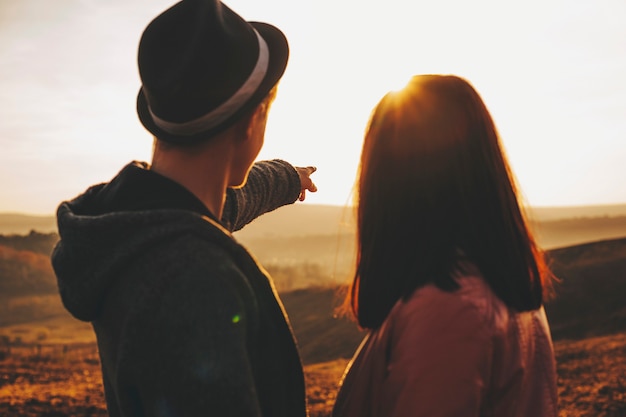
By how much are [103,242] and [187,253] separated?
27cm

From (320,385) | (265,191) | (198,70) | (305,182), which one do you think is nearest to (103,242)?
(198,70)

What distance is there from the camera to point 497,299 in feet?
5.60

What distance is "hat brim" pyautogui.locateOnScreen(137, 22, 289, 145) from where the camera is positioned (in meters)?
1.72

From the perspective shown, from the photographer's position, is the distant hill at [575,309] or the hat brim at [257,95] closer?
the hat brim at [257,95]

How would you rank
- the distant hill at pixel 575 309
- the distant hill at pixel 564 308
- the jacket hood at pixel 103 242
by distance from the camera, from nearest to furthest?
the jacket hood at pixel 103 242
the distant hill at pixel 575 309
the distant hill at pixel 564 308

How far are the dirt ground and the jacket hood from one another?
8.14m

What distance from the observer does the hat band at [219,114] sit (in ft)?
5.54

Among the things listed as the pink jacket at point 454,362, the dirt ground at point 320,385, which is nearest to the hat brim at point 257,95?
the pink jacket at point 454,362

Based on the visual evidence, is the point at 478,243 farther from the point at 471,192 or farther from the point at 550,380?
the point at 550,380

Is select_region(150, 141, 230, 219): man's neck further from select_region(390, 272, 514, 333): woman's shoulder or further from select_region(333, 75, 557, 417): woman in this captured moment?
select_region(390, 272, 514, 333): woman's shoulder

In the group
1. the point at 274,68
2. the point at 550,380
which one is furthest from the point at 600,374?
the point at 274,68

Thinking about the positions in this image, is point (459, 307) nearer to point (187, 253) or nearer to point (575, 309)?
point (187, 253)

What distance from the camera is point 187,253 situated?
1.52 meters

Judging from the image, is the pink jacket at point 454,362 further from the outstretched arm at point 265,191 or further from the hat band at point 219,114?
the outstretched arm at point 265,191
